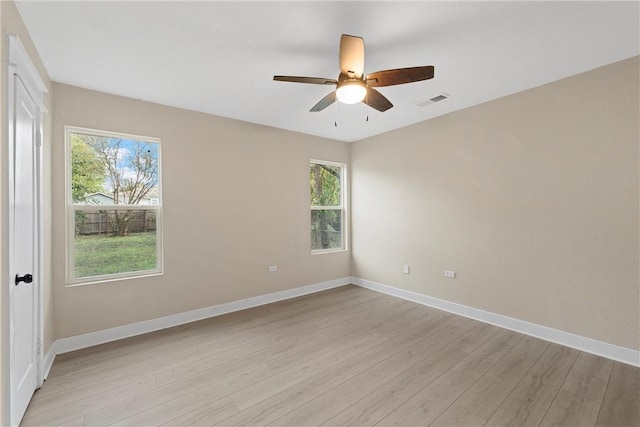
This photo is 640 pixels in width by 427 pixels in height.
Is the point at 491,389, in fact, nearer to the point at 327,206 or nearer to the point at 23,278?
the point at 23,278

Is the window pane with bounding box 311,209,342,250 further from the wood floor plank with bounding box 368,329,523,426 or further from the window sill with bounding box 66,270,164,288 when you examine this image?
the wood floor plank with bounding box 368,329,523,426

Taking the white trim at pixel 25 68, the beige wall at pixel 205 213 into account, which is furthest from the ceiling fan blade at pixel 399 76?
the beige wall at pixel 205 213

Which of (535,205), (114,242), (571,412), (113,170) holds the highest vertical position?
(113,170)

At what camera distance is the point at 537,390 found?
80.0 inches

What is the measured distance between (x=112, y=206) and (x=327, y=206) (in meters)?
3.06

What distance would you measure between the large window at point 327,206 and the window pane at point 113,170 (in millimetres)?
2329

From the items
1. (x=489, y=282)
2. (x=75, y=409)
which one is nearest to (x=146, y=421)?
(x=75, y=409)

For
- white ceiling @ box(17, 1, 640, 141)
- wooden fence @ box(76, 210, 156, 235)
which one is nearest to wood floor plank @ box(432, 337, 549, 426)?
white ceiling @ box(17, 1, 640, 141)

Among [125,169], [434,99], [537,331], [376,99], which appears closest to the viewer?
[376,99]

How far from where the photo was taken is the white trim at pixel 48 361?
85.9 inches

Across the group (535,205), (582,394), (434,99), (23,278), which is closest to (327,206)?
(434,99)

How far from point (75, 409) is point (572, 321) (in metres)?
4.24

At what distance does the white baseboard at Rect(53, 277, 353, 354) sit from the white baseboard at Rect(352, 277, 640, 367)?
1.72m

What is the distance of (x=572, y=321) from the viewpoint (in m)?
2.65
